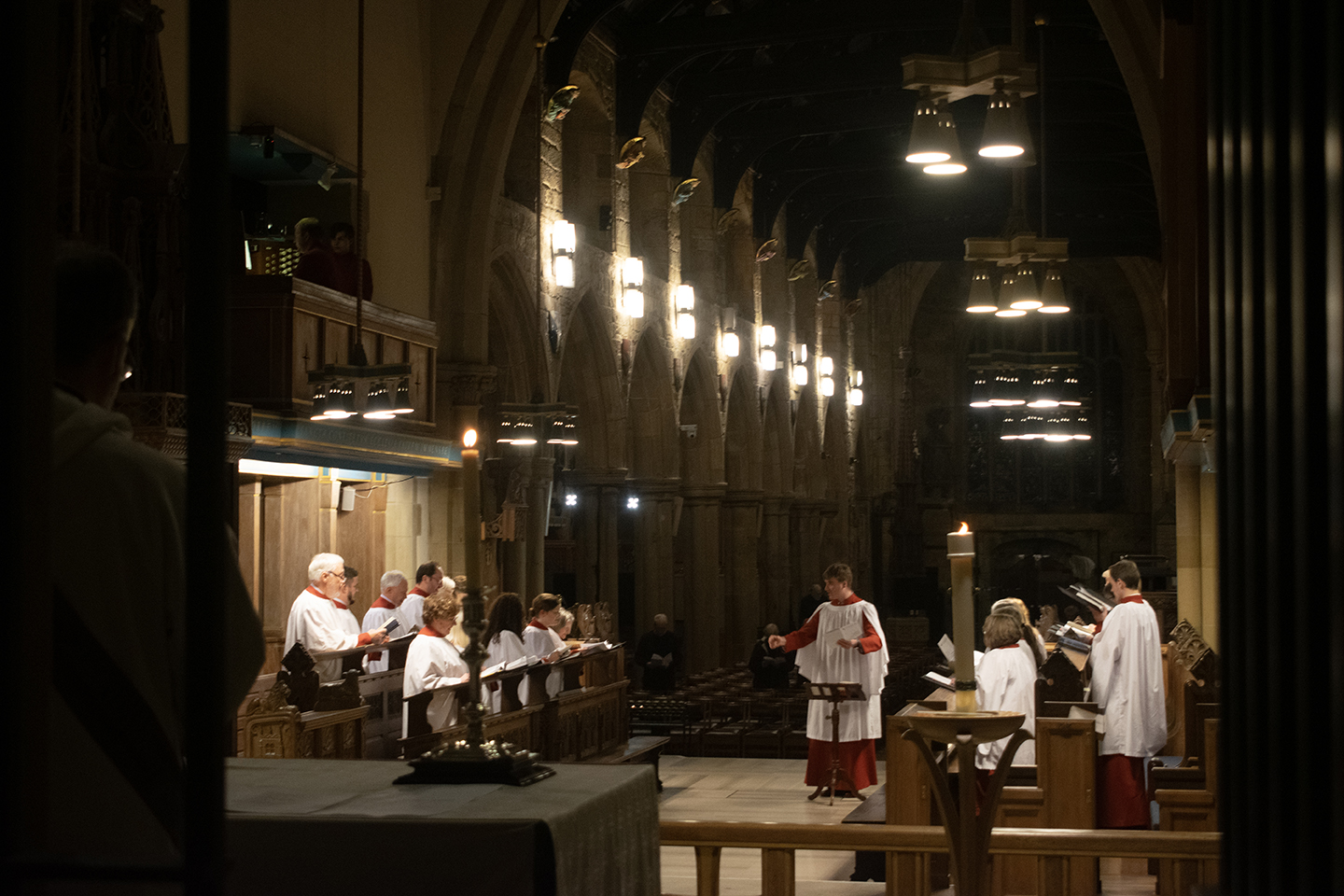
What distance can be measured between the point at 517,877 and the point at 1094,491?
3528 centimetres

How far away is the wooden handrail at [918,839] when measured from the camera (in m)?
4.43

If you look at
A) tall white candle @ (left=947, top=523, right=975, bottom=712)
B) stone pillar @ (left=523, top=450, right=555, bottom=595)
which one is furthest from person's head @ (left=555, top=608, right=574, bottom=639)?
tall white candle @ (left=947, top=523, right=975, bottom=712)

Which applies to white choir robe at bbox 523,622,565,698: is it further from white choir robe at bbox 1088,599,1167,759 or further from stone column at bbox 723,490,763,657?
stone column at bbox 723,490,763,657

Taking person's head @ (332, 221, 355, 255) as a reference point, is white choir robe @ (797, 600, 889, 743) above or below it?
below

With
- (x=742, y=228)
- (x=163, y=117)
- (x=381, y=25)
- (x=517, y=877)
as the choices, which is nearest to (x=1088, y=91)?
(x=742, y=228)

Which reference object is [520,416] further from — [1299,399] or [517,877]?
[1299,399]

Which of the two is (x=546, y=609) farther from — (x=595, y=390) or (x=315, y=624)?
(x=595, y=390)

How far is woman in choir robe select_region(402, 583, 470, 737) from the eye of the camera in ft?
29.8

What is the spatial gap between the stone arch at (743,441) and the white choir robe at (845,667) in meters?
12.5

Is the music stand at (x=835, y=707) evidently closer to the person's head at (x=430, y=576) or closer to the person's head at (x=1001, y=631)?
the person's head at (x=1001, y=631)

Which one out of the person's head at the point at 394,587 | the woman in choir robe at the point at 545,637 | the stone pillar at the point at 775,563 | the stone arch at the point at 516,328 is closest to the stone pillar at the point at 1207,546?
the woman in choir robe at the point at 545,637

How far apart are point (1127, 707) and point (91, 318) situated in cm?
903

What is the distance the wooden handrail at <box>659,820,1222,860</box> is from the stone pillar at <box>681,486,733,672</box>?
17.9 metres

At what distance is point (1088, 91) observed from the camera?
68.5 feet
